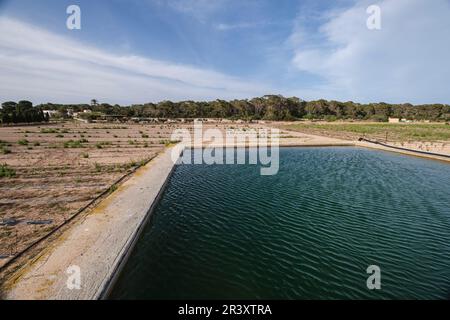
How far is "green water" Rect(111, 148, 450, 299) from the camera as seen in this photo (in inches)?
249

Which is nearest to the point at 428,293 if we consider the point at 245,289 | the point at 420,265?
the point at 420,265

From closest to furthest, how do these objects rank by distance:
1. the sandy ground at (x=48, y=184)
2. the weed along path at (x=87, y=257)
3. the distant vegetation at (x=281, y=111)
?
the weed along path at (x=87, y=257), the sandy ground at (x=48, y=184), the distant vegetation at (x=281, y=111)

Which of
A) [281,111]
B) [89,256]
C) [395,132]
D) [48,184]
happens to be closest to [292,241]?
[89,256]

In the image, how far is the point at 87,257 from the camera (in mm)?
6562

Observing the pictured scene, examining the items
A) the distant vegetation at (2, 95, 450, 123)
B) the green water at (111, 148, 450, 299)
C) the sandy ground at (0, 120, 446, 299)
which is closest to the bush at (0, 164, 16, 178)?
the sandy ground at (0, 120, 446, 299)

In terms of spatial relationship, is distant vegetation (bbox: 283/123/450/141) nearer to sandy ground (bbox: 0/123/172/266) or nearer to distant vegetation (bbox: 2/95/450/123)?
sandy ground (bbox: 0/123/172/266)

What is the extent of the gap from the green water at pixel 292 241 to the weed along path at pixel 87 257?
57 cm

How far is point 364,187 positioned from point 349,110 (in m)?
119

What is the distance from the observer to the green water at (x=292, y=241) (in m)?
6.32

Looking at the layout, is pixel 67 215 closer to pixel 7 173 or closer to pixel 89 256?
pixel 89 256

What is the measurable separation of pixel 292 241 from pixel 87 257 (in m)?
6.60

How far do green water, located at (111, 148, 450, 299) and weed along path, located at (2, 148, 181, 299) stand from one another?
1.88 ft

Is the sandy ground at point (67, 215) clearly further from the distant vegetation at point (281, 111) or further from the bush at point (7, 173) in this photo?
the distant vegetation at point (281, 111)

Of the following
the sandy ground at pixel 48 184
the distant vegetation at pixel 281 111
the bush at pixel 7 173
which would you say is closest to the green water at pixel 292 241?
the sandy ground at pixel 48 184
